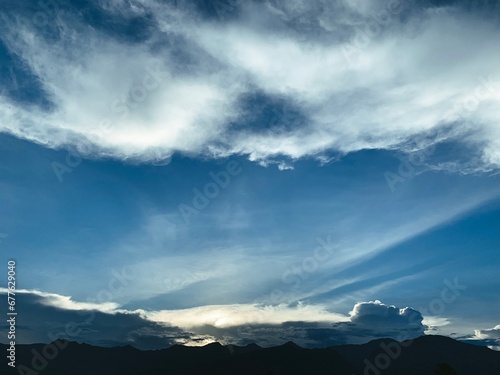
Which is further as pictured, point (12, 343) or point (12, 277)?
point (12, 343)

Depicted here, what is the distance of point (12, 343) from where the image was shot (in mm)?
68062

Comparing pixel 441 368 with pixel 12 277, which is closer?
pixel 12 277

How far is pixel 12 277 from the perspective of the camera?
193 feet

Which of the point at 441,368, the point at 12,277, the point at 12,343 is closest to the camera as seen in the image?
the point at 12,277

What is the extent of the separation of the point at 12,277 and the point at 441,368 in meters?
99.4

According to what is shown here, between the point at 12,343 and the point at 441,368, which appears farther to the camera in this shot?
the point at 441,368

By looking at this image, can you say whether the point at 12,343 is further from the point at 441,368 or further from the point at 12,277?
the point at 441,368

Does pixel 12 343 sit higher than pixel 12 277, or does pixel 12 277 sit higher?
pixel 12 277

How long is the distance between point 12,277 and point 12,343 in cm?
1687

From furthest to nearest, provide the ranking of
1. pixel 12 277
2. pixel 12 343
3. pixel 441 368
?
pixel 441 368 < pixel 12 343 < pixel 12 277

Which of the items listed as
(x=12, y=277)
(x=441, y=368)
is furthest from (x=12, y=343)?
(x=441, y=368)

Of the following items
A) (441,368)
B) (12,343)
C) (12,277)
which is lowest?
(441,368)
